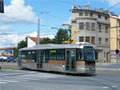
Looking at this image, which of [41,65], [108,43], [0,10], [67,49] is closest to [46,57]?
[41,65]

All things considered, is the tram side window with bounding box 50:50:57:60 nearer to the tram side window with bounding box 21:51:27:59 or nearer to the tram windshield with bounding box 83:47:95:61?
the tram windshield with bounding box 83:47:95:61

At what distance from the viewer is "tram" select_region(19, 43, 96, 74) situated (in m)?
20.7

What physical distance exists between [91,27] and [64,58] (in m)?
33.1

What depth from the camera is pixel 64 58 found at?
2198cm

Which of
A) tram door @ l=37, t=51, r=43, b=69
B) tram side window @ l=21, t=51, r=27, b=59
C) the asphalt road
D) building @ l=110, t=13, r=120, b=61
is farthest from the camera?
building @ l=110, t=13, r=120, b=61

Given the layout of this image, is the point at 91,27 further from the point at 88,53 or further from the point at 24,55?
the point at 88,53

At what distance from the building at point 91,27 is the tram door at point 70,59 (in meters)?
29.1

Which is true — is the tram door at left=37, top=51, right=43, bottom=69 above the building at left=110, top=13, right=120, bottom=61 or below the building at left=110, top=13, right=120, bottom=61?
below

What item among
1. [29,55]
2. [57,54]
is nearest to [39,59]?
[29,55]

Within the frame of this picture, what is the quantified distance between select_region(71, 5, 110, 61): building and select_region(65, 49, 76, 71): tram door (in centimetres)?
2906

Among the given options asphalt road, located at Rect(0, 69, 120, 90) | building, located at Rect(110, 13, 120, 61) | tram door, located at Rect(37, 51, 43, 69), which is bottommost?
asphalt road, located at Rect(0, 69, 120, 90)

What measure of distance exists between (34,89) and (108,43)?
49.5m

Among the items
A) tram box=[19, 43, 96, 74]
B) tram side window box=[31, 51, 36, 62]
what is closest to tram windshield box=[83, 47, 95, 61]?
tram box=[19, 43, 96, 74]

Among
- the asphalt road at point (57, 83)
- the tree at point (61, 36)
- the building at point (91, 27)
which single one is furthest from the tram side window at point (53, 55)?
the tree at point (61, 36)
